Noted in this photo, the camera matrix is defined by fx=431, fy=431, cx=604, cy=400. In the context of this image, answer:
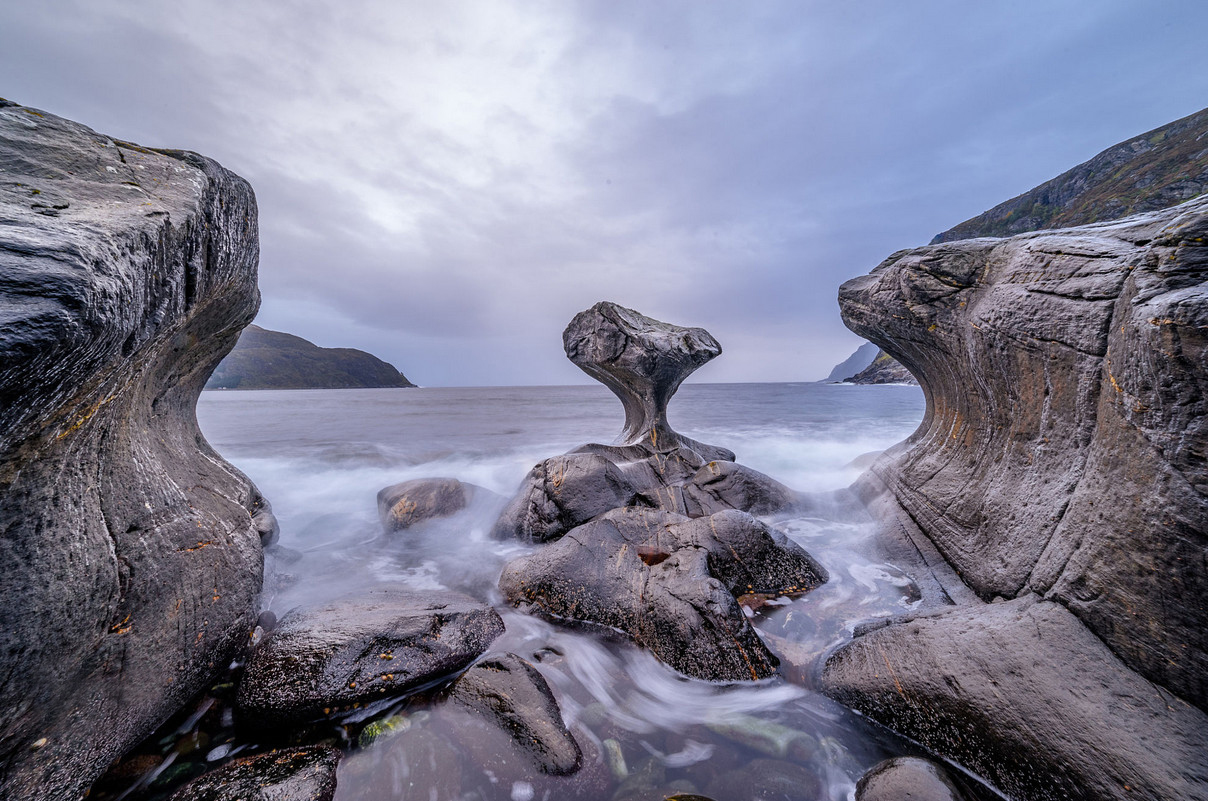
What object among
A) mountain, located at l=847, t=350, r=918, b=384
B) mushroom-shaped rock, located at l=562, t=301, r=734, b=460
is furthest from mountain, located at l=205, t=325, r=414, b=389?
mountain, located at l=847, t=350, r=918, b=384

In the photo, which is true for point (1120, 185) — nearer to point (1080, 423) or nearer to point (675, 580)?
point (1080, 423)

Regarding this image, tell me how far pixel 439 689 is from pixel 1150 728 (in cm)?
435

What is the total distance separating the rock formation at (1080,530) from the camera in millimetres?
2377

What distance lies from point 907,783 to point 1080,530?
2.27m

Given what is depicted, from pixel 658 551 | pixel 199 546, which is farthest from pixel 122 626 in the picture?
pixel 658 551

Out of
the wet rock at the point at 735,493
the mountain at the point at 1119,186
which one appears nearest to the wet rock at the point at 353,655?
the wet rock at the point at 735,493

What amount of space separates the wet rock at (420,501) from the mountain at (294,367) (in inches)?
4786

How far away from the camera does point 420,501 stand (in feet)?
25.1

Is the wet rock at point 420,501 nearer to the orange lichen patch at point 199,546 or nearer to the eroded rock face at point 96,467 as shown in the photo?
the eroded rock face at point 96,467

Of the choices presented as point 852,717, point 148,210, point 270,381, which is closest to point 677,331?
point 852,717

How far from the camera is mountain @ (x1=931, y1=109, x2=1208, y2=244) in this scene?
31.9 m

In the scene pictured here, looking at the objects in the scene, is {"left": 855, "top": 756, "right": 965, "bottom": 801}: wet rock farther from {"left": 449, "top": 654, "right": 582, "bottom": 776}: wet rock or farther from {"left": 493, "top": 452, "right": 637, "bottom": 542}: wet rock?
{"left": 493, "top": 452, "right": 637, "bottom": 542}: wet rock

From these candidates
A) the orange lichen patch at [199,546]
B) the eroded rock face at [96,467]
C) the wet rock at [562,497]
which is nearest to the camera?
the eroded rock face at [96,467]

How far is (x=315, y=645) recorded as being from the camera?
325cm
